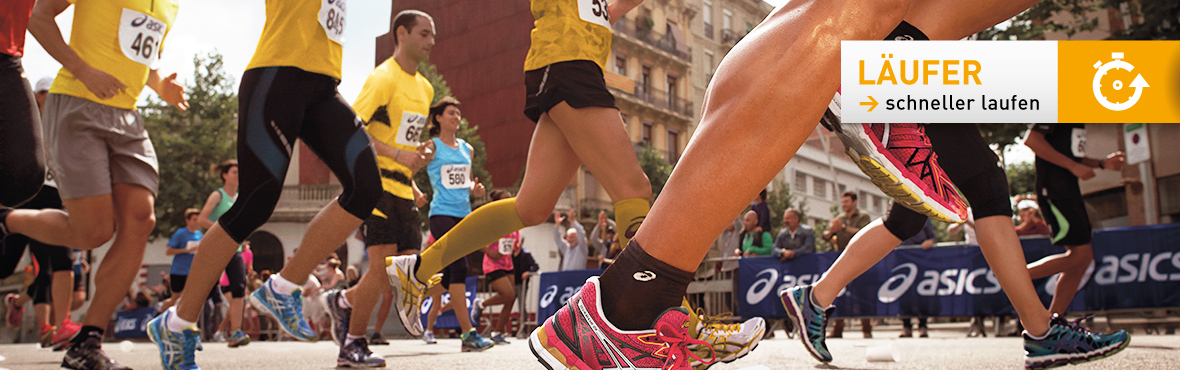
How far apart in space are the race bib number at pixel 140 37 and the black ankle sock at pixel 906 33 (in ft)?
11.0

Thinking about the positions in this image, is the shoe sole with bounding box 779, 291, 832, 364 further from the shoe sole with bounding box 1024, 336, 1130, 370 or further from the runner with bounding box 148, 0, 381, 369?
the runner with bounding box 148, 0, 381, 369

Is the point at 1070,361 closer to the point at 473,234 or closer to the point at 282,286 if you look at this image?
the point at 473,234

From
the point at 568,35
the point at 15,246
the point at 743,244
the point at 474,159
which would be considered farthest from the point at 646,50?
the point at 568,35

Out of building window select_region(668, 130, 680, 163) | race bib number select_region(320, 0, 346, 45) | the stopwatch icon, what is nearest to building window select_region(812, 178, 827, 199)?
building window select_region(668, 130, 680, 163)

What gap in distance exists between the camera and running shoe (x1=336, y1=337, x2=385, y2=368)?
3.53m

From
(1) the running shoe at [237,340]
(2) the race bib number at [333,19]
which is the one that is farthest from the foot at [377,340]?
(2) the race bib number at [333,19]

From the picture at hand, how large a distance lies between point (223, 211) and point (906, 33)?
7.78 metres

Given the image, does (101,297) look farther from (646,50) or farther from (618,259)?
(646,50)

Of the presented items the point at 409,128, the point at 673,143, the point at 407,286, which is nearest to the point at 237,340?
the point at 409,128

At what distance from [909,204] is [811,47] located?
610 millimetres

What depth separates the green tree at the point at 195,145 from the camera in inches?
1062

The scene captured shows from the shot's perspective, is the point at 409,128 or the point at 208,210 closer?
the point at 409,128

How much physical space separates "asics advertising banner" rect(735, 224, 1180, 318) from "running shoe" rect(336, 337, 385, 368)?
18.7 ft

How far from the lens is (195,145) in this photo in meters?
27.0
